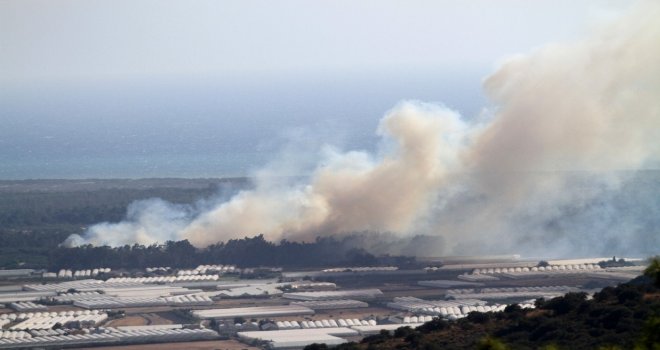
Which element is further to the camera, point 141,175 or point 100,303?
point 141,175

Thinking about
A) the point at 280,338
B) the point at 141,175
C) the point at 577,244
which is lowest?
the point at 280,338

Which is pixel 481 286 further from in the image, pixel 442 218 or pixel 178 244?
pixel 178 244

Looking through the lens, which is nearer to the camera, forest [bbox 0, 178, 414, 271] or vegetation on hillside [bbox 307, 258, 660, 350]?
vegetation on hillside [bbox 307, 258, 660, 350]

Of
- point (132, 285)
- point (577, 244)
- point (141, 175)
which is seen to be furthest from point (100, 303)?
point (141, 175)

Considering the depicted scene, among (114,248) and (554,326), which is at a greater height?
(114,248)

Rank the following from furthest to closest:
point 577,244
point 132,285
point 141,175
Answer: point 141,175, point 577,244, point 132,285

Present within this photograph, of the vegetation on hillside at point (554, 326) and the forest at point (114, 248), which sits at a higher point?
the forest at point (114, 248)

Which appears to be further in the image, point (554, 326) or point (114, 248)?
point (114, 248)

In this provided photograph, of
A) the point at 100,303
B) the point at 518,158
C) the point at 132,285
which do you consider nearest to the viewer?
the point at 100,303

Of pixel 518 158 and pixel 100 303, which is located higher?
pixel 518 158

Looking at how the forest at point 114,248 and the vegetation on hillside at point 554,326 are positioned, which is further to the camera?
the forest at point 114,248

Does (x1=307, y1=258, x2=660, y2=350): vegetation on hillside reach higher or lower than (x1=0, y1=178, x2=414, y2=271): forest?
lower
